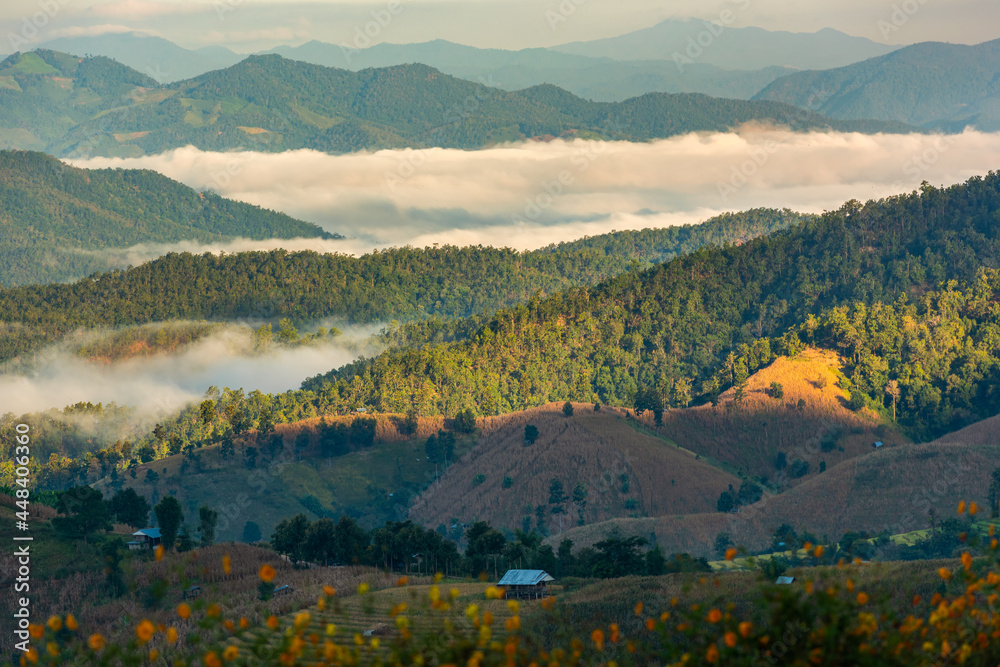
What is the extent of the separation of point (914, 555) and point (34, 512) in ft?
220

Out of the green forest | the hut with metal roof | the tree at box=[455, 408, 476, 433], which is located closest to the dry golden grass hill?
the green forest

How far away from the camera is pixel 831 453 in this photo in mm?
127562

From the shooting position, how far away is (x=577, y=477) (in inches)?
4774

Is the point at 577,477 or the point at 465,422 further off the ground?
the point at 465,422

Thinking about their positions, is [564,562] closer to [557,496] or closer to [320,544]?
[320,544]

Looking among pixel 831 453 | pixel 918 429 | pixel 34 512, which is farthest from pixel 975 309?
pixel 34 512

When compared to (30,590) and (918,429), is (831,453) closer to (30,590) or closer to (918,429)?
(918,429)

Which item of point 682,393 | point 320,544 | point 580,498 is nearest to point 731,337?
point 682,393

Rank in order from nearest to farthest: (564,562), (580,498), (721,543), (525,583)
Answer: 1. (525,583)
2. (564,562)
3. (721,543)
4. (580,498)

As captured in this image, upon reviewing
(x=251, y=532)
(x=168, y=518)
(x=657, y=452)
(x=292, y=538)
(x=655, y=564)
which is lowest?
(x=655, y=564)

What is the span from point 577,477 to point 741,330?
6632cm

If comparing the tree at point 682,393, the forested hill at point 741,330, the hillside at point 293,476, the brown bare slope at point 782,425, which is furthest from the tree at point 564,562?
the tree at point 682,393

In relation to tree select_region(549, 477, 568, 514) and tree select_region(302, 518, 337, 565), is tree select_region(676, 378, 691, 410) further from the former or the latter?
tree select_region(302, 518, 337, 565)

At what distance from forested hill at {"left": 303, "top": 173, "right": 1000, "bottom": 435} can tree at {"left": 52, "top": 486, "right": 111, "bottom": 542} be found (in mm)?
83491
